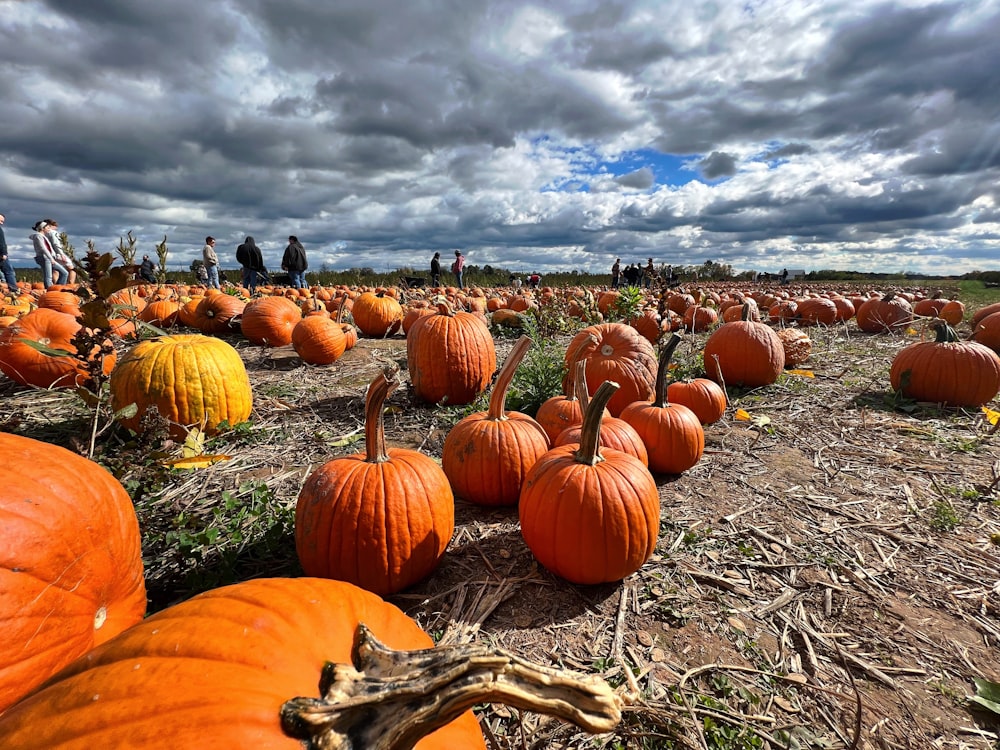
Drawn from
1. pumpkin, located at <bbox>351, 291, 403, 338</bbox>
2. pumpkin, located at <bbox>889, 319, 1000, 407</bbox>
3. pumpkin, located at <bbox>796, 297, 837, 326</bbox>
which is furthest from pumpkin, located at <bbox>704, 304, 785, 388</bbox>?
pumpkin, located at <bbox>796, 297, 837, 326</bbox>

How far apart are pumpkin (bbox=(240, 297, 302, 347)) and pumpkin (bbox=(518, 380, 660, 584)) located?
19.9 ft

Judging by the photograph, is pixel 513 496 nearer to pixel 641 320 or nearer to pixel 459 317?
pixel 459 317

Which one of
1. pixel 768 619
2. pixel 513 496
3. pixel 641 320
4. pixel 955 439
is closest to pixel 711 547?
pixel 768 619

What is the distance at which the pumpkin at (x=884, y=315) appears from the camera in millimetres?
9375

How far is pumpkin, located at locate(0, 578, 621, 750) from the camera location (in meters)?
0.84

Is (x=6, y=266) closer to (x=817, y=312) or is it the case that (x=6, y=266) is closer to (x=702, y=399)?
(x=702, y=399)

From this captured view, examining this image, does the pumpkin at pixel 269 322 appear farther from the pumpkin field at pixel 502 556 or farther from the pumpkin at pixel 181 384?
the pumpkin at pixel 181 384

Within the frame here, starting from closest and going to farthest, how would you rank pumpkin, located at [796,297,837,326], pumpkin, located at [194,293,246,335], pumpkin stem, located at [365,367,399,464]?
pumpkin stem, located at [365,367,399,464] < pumpkin, located at [194,293,246,335] < pumpkin, located at [796,297,837,326]

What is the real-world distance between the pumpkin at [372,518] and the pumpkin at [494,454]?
0.64m

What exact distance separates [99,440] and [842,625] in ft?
15.9

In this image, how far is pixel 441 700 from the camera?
833mm

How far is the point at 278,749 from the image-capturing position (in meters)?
0.89

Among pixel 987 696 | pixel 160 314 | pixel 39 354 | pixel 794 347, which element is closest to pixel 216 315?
pixel 160 314

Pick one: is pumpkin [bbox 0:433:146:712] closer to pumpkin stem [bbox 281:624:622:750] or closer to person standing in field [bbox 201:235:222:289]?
pumpkin stem [bbox 281:624:622:750]
